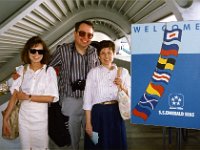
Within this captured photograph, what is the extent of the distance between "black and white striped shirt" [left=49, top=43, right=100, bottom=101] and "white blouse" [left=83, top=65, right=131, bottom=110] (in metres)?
0.19

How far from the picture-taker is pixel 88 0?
10430mm

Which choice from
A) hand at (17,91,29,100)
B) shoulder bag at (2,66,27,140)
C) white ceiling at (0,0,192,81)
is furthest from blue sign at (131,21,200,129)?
white ceiling at (0,0,192,81)

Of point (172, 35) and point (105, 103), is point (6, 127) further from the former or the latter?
point (172, 35)

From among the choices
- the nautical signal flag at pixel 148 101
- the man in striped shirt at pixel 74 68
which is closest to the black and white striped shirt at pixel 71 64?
the man in striped shirt at pixel 74 68

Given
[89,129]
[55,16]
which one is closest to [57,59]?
[89,129]

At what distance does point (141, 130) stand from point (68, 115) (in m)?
2.86

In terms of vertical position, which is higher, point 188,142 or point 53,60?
point 53,60

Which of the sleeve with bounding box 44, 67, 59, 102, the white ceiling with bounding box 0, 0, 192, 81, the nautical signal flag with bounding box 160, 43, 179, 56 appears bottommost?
the sleeve with bounding box 44, 67, 59, 102

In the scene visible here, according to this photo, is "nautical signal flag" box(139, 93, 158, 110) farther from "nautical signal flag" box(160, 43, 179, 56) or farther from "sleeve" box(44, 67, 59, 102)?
"sleeve" box(44, 67, 59, 102)

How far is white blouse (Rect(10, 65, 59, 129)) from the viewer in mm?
2619

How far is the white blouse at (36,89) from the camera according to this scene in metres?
2.62

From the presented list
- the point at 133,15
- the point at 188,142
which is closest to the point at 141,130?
the point at 188,142

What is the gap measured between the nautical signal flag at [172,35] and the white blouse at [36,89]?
3.77 feet

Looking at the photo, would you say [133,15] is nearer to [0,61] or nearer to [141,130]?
[0,61]
